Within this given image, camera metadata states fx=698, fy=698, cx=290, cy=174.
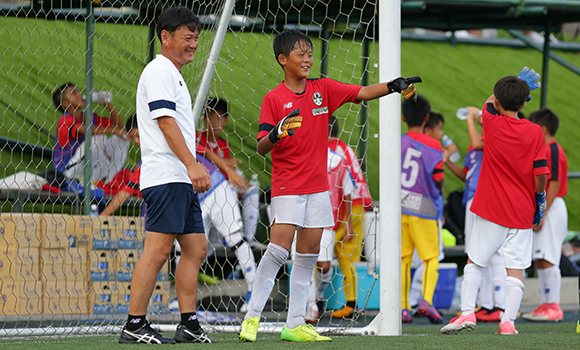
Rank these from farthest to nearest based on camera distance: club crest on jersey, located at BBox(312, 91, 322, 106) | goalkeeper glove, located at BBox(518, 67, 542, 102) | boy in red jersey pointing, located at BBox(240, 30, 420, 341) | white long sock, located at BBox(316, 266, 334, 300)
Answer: white long sock, located at BBox(316, 266, 334, 300) → goalkeeper glove, located at BBox(518, 67, 542, 102) → club crest on jersey, located at BBox(312, 91, 322, 106) → boy in red jersey pointing, located at BBox(240, 30, 420, 341)

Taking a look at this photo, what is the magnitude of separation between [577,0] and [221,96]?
3457 mm

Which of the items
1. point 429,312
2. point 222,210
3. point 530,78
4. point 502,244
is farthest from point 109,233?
point 530,78

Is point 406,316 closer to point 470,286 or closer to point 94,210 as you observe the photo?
point 470,286

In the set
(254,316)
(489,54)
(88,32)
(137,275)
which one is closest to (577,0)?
(88,32)

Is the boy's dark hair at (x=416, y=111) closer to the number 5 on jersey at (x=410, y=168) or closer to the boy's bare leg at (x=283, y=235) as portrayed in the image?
the number 5 on jersey at (x=410, y=168)

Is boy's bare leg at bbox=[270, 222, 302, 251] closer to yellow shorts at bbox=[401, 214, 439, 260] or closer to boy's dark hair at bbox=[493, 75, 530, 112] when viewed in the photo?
boy's dark hair at bbox=[493, 75, 530, 112]

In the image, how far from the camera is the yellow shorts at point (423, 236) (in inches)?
212

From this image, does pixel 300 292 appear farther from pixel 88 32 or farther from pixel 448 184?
pixel 448 184

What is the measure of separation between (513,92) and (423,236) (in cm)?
165

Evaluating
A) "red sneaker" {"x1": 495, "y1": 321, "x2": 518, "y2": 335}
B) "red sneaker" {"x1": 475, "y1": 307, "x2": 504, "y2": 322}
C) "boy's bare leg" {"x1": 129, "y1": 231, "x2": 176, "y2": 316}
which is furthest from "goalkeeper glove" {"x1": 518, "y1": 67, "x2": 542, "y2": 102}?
"boy's bare leg" {"x1": 129, "y1": 231, "x2": 176, "y2": 316}

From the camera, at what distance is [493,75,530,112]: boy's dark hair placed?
4055mm

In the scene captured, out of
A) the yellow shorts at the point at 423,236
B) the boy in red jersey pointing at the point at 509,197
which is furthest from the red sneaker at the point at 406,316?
the boy in red jersey pointing at the point at 509,197

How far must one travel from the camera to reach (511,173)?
4.05 m

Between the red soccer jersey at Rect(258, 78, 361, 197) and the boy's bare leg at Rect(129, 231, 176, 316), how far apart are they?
2.18 ft
